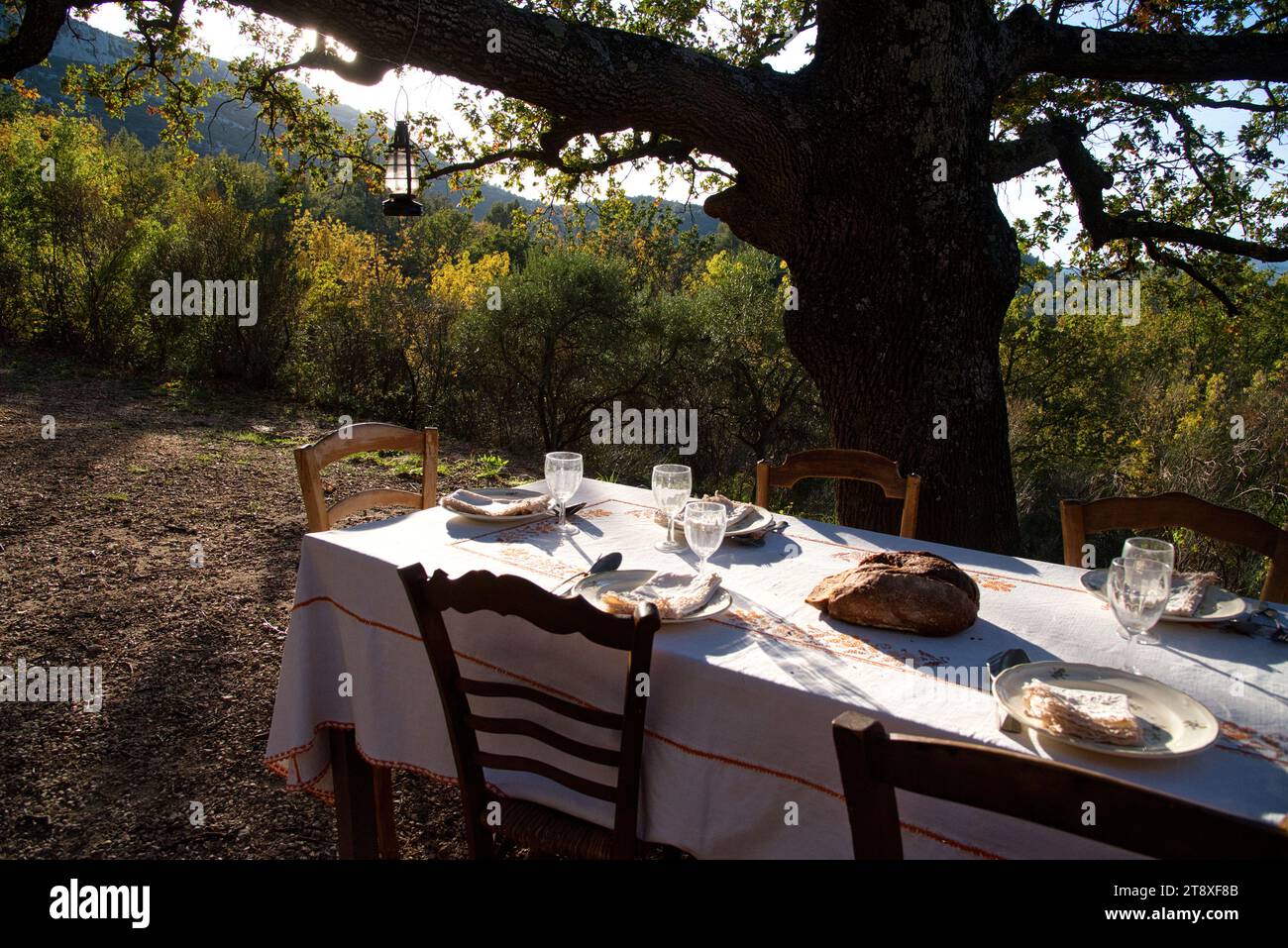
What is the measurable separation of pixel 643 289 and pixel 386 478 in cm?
558

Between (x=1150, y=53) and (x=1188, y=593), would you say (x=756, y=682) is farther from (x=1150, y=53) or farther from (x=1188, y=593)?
(x=1150, y=53)

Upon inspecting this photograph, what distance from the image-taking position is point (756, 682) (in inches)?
53.6

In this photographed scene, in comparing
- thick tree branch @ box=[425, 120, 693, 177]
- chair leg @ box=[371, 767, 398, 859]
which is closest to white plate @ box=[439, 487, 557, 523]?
chair leg @ box=[371, 767, 398, 859]

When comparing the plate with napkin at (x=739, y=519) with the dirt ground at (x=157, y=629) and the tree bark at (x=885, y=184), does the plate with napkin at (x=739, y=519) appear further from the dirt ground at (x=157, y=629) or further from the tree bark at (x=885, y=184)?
the tree bark at (x=885, y=184)

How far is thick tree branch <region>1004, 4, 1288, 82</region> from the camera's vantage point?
390 cm

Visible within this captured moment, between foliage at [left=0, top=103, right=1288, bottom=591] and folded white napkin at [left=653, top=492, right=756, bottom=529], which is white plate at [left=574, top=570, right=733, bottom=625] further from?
foliage at [left=0, top=103, right=1288, bottom=591]

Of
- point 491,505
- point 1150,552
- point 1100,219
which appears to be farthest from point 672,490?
point 1100,219

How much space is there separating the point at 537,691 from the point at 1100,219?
5.14 metres

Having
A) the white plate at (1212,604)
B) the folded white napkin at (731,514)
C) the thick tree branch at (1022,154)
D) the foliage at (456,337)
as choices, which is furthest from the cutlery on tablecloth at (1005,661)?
the foliage at (456,337)

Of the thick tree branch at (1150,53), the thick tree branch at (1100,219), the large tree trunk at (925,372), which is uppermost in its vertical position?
the thick tree branch at (1150,53)

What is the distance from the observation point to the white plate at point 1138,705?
1.14 meters

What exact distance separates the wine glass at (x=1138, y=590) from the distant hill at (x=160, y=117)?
14.9 ft

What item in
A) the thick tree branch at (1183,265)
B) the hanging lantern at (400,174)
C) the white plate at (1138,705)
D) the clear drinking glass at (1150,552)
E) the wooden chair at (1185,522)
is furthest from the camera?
the thick tree branch at (1183,265)
